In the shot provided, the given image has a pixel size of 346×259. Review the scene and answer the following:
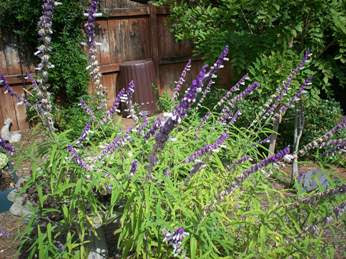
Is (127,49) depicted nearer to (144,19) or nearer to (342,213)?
(144,19)

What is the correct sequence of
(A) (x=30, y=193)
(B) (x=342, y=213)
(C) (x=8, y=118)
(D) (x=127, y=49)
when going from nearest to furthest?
1. (B) (x=342, y=213)
2. (A) (x=30, y=193)
3. (C) (x=8, y=118)
4. (D) (x=127, y=49)

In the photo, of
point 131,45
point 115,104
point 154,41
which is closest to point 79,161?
point 115,104

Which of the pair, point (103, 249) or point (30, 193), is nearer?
point (103, 249)

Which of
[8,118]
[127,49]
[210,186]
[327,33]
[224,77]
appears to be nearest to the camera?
[210,186]

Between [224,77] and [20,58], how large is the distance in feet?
15.4

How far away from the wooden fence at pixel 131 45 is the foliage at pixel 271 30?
2733 millimetres

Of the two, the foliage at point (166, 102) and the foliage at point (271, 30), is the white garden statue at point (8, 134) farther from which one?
the foliage at point (271, 30)

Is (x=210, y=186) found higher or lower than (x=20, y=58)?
lower

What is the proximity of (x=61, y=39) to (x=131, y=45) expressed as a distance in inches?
79.0

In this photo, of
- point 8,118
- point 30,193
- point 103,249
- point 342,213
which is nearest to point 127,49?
point 8,118

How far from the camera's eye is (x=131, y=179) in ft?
7.23

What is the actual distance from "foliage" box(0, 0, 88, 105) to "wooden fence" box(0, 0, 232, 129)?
415mm

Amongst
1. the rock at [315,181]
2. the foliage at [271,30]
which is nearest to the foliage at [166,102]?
the foliage at [271,30]

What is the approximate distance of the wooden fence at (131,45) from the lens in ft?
26.2
